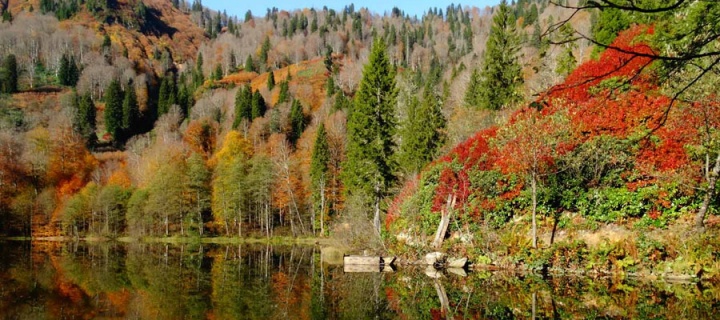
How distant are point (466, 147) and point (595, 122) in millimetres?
6668

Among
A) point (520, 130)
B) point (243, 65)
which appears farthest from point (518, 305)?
point (243, 65)

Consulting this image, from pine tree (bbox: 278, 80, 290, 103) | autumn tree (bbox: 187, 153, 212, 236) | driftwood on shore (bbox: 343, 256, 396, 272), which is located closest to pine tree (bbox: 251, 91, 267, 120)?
pine tree (bbox: 278, 80, 290, 103)

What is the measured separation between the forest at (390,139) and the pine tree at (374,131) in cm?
16

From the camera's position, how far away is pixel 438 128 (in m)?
45.3

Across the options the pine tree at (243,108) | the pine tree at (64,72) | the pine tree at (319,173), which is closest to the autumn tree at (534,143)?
the pine tree at (319,173)

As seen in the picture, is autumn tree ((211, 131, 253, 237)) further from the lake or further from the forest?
the lake

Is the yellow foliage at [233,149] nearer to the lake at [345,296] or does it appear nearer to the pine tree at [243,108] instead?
the pine tree at [243,108]

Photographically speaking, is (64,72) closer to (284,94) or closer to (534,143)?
(284,94)

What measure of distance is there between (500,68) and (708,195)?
25.6 m

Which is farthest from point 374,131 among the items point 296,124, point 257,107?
point 257,107

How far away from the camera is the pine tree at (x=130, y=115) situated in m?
104

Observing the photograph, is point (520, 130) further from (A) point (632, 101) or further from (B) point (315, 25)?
(B) point (315, 25)

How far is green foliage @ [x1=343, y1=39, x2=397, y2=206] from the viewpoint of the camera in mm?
34438

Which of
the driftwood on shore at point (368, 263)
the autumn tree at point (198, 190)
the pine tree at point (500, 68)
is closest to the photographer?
the driftwood on shore at point (368, 263)
